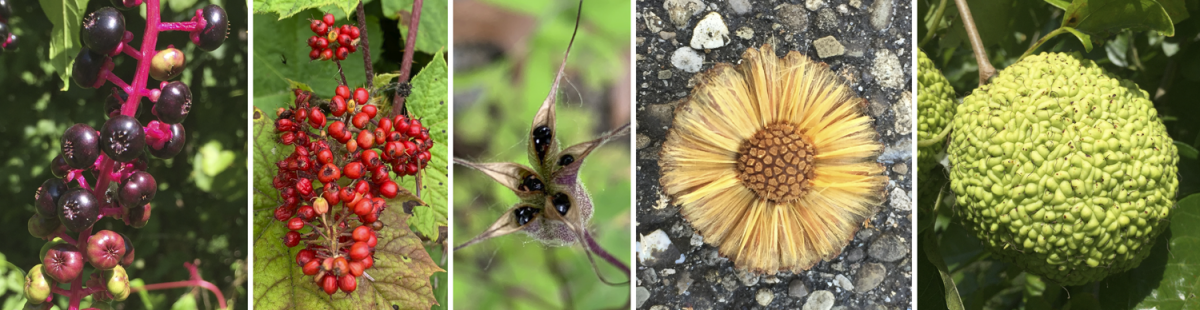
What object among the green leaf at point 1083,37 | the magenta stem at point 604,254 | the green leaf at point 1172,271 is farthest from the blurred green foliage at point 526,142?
the green leaf at point 1172,271

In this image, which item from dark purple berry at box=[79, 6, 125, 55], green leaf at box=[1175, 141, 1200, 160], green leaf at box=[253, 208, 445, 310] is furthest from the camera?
green leaf at box=[1175, 141, 1200, 160]

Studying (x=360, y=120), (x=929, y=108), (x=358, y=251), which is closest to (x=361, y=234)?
(x=358, y=251)

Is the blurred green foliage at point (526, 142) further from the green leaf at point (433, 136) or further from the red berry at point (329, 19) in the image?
the red berry at point (329, 19)

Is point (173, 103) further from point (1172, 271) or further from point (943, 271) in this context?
point (1172, 271)

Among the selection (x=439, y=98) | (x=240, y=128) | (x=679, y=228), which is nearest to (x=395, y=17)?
(x=439, y=98)

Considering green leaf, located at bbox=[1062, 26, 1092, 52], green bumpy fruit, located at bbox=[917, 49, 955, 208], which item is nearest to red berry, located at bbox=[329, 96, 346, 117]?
green bumpy fruit, located at bbox=[917, 49, 955, 208]

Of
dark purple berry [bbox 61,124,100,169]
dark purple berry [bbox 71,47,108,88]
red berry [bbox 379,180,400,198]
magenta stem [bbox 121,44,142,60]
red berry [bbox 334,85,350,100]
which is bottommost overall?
red berry [bbox 379,180,400,198]

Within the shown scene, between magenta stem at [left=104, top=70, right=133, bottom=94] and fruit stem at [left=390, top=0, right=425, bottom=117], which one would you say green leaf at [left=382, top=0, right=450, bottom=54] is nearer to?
fruit stem at [left=390, top=0, right=425, bottom=117]
